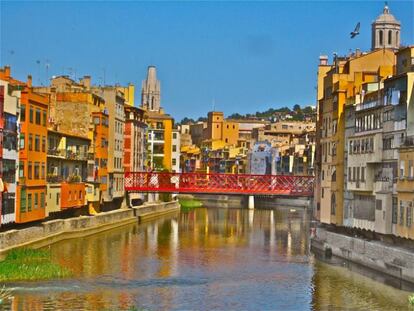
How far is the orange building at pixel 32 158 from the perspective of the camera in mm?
49031

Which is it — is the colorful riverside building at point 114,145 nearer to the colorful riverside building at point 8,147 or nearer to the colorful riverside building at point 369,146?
the colorful riverside building at point 369,146

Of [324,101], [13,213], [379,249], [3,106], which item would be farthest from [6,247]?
[324,101]

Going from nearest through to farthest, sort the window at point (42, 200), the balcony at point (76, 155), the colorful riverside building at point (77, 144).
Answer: the window at point (42, 200) < the colorful riverside building at point (77, 144) < the balcony at point (76, 155)

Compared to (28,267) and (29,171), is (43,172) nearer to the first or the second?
(29,171)

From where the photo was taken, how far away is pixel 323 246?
5234 cm

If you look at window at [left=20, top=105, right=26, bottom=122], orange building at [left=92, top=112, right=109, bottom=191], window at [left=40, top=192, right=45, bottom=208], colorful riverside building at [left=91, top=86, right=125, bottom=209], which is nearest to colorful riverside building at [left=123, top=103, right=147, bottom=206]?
colorful riverside building at [left=91, top=86, right=125, bottom=209]

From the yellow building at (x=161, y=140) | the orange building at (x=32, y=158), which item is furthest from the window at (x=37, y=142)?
the yellow building at (x=161, y=140)

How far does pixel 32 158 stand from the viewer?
5088cm

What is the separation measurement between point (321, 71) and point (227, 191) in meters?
15.1

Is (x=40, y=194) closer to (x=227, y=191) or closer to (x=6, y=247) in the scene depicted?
(x=6, y=247)

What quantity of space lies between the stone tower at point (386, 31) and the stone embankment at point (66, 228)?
28303 mm

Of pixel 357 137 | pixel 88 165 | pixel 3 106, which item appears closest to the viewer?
pixel 3 106

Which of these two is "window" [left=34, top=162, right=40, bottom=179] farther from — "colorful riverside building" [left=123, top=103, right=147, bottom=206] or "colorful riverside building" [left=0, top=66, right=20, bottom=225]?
"colorful riverside building" [left=123, top=103, right=147, bottom=206]

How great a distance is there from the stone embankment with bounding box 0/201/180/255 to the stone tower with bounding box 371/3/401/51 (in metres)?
28.3
